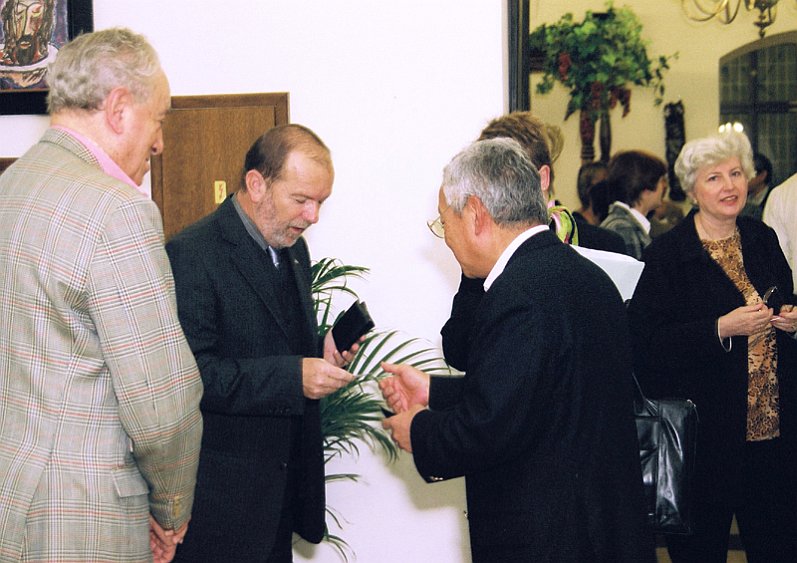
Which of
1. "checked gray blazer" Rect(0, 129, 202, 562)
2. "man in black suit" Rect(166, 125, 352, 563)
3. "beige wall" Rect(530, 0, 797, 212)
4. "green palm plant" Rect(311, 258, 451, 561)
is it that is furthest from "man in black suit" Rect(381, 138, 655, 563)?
"beige wall" Rect(530, 0, 797, 212)

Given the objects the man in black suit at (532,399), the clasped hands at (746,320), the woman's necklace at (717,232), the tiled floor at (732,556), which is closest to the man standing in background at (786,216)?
the tiled floor at (732,556)

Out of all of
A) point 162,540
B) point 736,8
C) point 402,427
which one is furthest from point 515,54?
point 736,8

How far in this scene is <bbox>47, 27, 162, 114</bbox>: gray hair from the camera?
1953mm


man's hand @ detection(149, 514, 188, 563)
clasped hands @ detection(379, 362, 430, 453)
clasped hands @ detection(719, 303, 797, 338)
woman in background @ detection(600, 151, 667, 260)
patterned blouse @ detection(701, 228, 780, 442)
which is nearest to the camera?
man's hand @ detection(149, 514, 188, 563)

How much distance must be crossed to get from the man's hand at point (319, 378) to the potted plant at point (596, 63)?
2472 millimetres

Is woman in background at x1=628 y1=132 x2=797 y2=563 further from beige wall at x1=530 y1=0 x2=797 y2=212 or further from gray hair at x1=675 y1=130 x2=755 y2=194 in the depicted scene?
beige wall at x1=530 y1=0 x2=797 y2=212

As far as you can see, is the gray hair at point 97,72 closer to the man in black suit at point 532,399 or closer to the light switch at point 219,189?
the man in black suit at point 532,399

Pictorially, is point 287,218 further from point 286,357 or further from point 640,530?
point 640,530

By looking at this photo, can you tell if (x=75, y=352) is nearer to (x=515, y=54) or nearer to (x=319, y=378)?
(x=319, y=378)

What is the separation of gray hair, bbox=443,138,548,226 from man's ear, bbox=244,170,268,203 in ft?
2.37

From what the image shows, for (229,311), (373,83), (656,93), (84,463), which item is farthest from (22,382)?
(656,93)

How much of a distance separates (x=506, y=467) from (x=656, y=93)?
4625 millimetres

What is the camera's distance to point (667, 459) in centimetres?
286

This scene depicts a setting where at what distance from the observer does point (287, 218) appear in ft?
8.90
